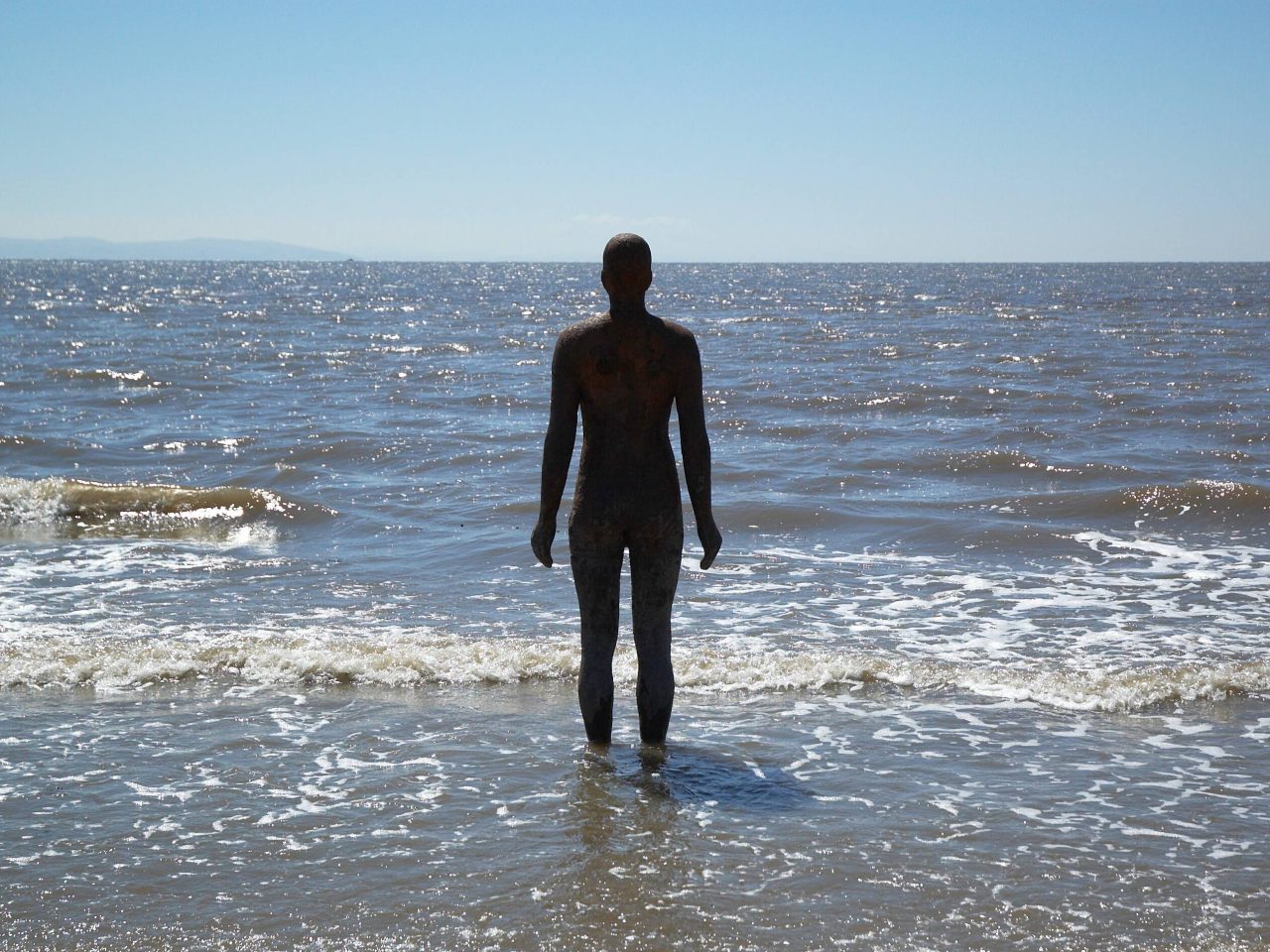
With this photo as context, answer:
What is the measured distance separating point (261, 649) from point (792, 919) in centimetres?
389

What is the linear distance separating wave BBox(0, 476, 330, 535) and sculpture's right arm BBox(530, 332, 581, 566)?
6835 mm

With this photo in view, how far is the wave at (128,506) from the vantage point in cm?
1135

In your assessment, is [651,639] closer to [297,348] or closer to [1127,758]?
[1127,758]

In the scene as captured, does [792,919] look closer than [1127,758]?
Yes

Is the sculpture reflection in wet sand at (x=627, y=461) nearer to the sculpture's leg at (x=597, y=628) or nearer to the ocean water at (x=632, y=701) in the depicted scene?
the sculpture's leg at (x=597, y=628)

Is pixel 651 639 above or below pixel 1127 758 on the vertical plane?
above

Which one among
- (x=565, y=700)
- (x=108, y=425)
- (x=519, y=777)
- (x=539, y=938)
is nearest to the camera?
(x=539, y=938)

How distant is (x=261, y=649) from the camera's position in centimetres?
695

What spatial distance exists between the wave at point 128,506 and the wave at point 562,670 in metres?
4.46

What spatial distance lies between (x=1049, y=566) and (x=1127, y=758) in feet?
14.2

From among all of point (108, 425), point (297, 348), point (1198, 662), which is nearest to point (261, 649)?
point (1198, 662)

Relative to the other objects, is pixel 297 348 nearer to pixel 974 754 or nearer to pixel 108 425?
pixel 108 425

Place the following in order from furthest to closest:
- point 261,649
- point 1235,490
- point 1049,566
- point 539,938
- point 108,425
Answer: point 108,425 → point 1235,490 → point 1049,566 → point 261,649 → point 539,938

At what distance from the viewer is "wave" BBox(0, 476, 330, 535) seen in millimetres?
11352
